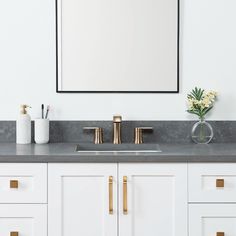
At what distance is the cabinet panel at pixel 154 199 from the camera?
2271 mm

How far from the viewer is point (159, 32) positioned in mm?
2775

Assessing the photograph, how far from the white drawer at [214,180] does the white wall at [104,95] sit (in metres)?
0.59

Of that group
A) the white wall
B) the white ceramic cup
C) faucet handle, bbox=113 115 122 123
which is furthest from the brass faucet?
the white ceramic cup

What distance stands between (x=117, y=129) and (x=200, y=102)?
1.63 ft

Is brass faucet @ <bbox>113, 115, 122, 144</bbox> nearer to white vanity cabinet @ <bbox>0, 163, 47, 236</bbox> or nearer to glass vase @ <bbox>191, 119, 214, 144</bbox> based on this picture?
glass vase @ <bbox>191, 119, 214, 144</bbox>

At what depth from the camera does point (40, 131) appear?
2.69m

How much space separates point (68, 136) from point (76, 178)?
1.82 ft

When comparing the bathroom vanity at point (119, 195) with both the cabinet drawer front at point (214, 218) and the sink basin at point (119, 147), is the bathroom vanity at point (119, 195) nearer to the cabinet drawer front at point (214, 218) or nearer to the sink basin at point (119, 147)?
the cabinet drawer front at point (214, 218)

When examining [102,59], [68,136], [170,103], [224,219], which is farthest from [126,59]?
[224,219]

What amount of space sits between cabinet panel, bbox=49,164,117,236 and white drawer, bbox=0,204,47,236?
0.14 feet

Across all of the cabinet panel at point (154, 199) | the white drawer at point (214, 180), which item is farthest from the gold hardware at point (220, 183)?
the cabinet panel at point (154, 199)

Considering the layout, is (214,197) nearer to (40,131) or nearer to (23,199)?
(23,199)

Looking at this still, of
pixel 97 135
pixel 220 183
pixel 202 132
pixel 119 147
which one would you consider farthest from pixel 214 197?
pixel 97 135

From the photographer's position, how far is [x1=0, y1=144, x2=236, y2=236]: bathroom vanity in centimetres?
226
